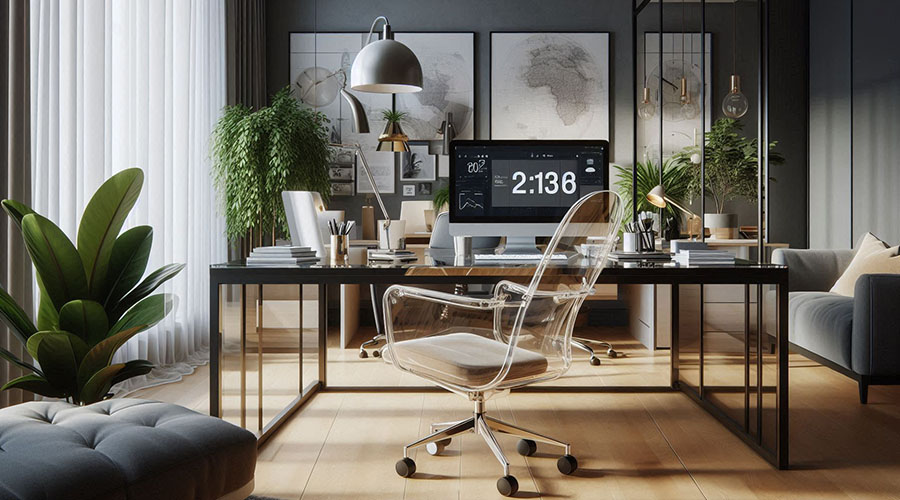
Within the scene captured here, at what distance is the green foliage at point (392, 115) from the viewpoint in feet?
19.0

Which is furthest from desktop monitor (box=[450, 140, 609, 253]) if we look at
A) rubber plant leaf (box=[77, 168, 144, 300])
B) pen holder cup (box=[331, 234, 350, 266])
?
rubber plant leaf (box=[77, 168, 144, 300])

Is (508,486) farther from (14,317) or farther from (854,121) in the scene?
(854,121)

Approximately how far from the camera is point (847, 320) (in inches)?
136

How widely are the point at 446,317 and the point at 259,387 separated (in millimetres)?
876

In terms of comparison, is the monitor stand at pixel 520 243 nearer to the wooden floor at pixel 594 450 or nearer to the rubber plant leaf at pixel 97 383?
the wooden floor at pixel 594 450

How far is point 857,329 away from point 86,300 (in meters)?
3.21

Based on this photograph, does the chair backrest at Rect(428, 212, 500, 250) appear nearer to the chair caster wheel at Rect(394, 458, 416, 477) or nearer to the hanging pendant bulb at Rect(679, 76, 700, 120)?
the chair caster wheel at Rect(394, 458, 416, 477)

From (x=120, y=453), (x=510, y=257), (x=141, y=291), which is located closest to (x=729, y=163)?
(x=510, y=257)

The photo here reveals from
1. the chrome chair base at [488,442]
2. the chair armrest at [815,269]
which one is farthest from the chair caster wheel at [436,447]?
the chair armrest at [815,269]

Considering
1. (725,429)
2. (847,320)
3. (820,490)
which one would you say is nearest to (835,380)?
(847,320)

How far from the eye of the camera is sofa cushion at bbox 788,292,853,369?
3455mm

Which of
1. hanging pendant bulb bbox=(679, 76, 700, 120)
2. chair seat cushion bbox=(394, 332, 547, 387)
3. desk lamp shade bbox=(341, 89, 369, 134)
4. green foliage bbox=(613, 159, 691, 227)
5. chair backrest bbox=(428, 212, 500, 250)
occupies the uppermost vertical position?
hanging pendant bulb bbox=(679, 76, 700, 120)

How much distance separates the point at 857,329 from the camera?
10.9 ft

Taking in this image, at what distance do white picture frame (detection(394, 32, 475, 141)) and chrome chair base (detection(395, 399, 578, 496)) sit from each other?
12.5 ft
